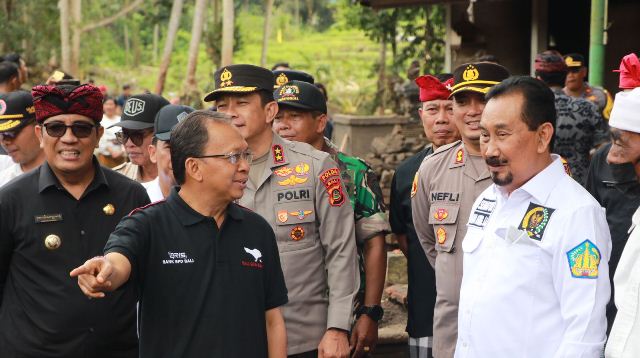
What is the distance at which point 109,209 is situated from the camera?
4305 millimetres

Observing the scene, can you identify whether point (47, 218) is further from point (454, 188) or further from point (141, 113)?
point (454, 188)

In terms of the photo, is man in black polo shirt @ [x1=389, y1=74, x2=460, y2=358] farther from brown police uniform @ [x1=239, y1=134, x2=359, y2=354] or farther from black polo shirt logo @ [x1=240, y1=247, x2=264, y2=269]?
black polo shirt logo @ [x1=240, y1=247, x2=264, y2=269]

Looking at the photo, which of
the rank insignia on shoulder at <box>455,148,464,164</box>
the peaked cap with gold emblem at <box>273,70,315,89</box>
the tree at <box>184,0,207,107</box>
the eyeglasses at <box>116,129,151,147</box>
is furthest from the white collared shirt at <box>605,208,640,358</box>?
the tree at <box>184,0,207,107</box>

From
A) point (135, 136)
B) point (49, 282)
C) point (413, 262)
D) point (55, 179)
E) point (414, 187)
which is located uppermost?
point (135, 136)

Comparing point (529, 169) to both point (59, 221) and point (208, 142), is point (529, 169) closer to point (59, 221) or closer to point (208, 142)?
point (208, 142)

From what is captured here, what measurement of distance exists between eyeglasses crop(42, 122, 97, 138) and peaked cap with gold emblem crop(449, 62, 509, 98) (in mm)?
1811

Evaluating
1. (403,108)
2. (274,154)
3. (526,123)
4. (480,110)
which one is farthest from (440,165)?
(403,108)

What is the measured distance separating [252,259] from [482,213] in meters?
0.98

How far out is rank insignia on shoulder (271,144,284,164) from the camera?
15.3 ft

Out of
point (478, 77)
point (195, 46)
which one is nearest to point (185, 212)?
point (478, 77)

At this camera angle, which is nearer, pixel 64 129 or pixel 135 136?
pixel 64 129

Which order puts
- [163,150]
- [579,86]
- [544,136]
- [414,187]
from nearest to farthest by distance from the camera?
[544,136] → [414,187] → [163,150] → [579,86]

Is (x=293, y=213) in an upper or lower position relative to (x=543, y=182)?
lower

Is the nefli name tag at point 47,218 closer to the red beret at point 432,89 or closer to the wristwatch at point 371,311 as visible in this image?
the wristwatch at point 371,311
